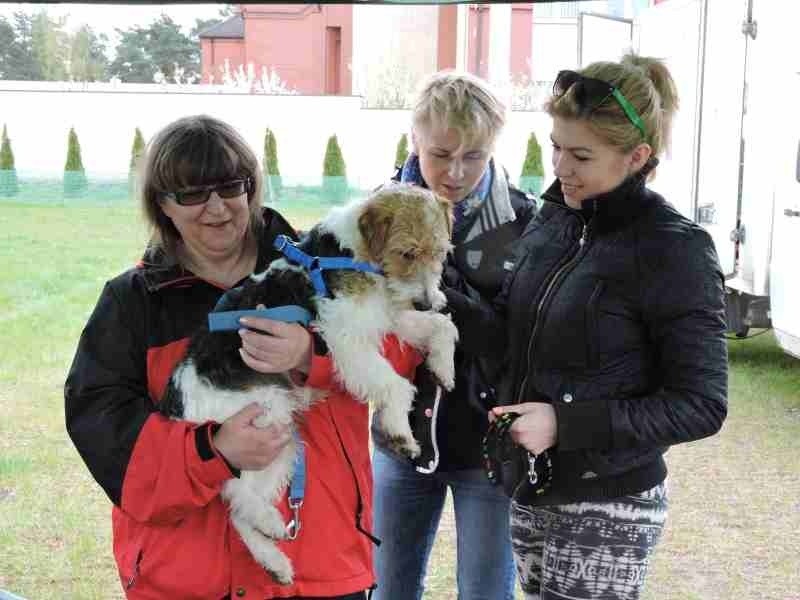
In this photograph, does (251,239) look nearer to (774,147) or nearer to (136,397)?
(136,397)

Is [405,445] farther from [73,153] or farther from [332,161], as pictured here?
[73,153]

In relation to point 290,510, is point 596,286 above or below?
above

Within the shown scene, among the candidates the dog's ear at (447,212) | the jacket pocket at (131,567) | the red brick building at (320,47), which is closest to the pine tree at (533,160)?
the red brick building at (320,47)

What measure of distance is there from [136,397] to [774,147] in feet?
24.7

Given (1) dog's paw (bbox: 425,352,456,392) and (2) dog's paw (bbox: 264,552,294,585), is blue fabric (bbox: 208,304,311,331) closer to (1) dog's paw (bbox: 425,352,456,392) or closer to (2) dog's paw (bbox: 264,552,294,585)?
(1) dog's paw (bbox: 425,352,456,392)

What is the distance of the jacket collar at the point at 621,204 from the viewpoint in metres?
2.39

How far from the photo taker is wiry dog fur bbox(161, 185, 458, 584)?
→ 8.05ft

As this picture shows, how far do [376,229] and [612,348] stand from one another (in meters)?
0.72

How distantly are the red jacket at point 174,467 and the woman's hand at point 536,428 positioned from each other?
1.52ft

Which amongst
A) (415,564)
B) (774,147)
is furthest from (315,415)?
(774,147)

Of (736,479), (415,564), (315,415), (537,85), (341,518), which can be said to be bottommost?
A: (736,479)

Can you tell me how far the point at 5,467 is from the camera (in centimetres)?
709

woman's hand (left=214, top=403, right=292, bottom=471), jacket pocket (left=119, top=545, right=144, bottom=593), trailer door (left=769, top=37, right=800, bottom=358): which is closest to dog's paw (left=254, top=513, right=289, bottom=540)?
woman's hand (left=214, top=403, right=292, bottom=471)

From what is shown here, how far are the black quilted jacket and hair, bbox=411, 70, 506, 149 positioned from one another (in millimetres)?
579
